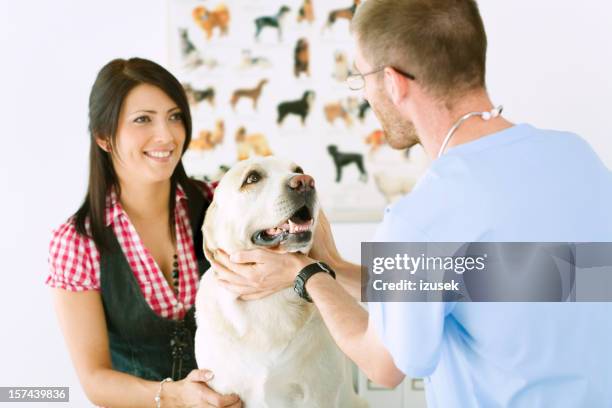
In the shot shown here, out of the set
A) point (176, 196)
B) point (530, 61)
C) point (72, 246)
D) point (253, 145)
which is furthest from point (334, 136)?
point (72, 246)

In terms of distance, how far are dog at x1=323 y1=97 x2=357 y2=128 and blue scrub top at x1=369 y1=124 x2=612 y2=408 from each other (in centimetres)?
186

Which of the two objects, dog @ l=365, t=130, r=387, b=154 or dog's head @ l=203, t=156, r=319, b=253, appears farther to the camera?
dog @ l=365, t=130, r=387, b=154

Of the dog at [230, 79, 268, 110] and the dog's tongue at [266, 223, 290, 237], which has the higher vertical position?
the dog at [230, 79, 268, 110]

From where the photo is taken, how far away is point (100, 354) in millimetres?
1772

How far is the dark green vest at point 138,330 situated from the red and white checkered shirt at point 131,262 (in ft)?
0.08

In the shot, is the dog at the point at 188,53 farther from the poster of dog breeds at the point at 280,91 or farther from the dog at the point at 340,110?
the dog at the point at 340,110

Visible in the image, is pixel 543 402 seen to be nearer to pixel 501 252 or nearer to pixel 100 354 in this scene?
pixel 501 252

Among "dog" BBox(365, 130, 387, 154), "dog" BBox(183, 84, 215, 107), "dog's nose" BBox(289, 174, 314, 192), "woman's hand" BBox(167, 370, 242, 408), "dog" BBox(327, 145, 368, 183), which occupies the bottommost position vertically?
"woman's hand" BBox(167, 370, 242, 408)

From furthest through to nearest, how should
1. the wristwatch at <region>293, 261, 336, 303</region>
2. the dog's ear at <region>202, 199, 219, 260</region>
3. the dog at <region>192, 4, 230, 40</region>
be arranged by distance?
the dog at <region>192, 4, 230, 40</region>
the dog's ear at <region>202, 199, 219, 260</region>
the wristwatch at <region>293, 261, 336, 303</region>

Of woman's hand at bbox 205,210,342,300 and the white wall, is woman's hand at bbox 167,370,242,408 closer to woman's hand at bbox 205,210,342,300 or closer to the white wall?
woman's hand at bbox 205,210,342,300

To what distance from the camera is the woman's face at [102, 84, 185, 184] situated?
178 cm

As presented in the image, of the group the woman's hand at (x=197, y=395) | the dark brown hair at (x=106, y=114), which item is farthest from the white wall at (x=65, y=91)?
the woman's hand at (x=197, y=395)

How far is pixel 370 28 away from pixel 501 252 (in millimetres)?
454

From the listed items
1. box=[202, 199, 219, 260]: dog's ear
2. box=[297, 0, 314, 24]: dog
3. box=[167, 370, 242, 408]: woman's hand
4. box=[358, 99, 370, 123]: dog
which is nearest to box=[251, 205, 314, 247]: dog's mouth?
box=[202, 199, 219, 260]: dog's ear
